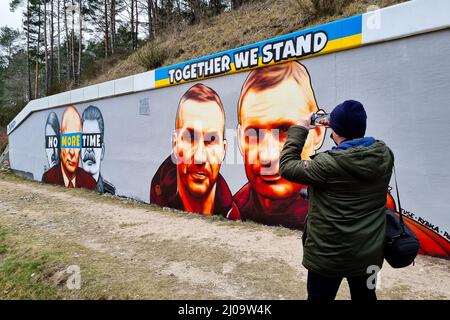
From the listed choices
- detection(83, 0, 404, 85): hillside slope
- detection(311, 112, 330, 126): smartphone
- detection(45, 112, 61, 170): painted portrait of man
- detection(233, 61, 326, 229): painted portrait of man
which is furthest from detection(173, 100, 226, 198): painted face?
detection(45, 112, 61, 170): painted portrait of man

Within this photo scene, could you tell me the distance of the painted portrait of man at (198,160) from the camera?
687 centimetres

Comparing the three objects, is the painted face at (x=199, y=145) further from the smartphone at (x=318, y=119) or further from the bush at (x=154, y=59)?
the smartphone at (x=318, y=119)

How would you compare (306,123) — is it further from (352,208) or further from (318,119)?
(352,208)

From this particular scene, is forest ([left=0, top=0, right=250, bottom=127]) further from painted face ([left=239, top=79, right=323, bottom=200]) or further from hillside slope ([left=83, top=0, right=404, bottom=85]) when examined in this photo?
painted face ([left=239, top=79, right=323, bottom=200])

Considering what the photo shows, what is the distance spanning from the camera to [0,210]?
804 cm

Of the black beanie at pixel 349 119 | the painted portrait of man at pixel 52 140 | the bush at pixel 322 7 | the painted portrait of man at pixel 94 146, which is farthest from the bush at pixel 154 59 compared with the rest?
the black beanie at pixel 349 119

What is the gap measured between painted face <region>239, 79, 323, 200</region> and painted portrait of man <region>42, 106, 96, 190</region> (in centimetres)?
630

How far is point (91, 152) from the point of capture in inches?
427

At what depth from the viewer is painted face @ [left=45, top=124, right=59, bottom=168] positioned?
42.2ft

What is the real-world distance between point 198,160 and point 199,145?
12.1 inches

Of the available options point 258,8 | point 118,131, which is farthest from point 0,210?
point 258,8

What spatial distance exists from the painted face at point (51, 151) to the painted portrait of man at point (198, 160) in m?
6.58

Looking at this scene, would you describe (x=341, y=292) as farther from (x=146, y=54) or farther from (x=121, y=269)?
(x=146, y=54)

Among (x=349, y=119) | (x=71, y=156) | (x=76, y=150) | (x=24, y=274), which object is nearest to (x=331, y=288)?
(x=349, y=119)
